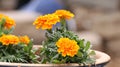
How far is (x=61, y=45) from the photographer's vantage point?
2.82 feet

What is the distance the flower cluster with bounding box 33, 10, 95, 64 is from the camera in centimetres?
86

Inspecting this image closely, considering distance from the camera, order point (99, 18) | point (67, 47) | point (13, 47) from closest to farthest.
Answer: point (67, 47) < point (13, 47) < point (99, 18)

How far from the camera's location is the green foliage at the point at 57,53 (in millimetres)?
890

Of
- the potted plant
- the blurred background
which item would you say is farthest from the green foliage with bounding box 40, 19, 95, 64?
the blurred background

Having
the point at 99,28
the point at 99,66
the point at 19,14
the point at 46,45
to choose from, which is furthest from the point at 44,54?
the point at 99,28

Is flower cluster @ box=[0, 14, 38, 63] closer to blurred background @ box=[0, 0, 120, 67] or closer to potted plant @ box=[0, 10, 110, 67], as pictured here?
potted plant @ box=[0, 10, 110, 67]

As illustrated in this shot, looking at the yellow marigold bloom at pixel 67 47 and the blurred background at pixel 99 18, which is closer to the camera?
the yellow marigold bloom at pixel 67 47

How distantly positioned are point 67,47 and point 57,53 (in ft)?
0.17

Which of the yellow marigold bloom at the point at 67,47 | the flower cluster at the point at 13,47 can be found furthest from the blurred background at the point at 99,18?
the yellow marigold bloom at the point at 67,47

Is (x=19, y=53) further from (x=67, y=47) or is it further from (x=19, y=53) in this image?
(x=67, y=47)

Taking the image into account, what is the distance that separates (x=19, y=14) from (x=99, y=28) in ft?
8.06

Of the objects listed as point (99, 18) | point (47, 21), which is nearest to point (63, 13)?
point (47, 21)

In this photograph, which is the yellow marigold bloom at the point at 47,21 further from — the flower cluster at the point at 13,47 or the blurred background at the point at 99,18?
the blurred background at the point at 99,18

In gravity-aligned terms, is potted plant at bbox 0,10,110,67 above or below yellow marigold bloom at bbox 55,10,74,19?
below
